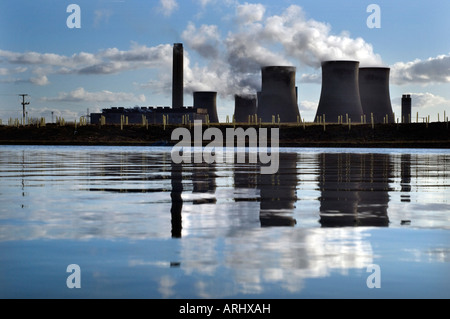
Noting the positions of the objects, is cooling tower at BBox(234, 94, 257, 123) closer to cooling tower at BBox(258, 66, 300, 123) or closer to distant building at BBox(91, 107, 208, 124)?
distant building at BBox(91, 107, 208, 124)

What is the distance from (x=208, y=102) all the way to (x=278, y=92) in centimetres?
2814

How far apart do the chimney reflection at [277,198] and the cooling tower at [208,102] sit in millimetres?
87231

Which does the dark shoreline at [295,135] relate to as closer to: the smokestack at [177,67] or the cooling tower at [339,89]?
the cooling tower at [339,89]

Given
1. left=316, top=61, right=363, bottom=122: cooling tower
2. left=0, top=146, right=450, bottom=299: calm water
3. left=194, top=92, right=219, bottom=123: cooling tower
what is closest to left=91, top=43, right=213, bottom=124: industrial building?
left=194, top=92, right=219, bottom=123: cooling tower

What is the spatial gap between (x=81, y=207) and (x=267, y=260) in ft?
16.3

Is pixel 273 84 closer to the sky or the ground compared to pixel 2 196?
closer to the sky

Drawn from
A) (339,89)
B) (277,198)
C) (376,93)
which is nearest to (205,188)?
(277,198)

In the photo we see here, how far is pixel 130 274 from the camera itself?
5.23 m

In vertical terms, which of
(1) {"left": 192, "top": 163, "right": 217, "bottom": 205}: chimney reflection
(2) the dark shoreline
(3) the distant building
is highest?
(3) the distant building

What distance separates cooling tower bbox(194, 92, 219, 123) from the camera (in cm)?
10494

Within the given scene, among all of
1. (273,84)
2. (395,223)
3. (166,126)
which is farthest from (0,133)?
(395,223)

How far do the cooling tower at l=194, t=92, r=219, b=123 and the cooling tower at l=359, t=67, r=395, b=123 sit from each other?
27.4 metres
